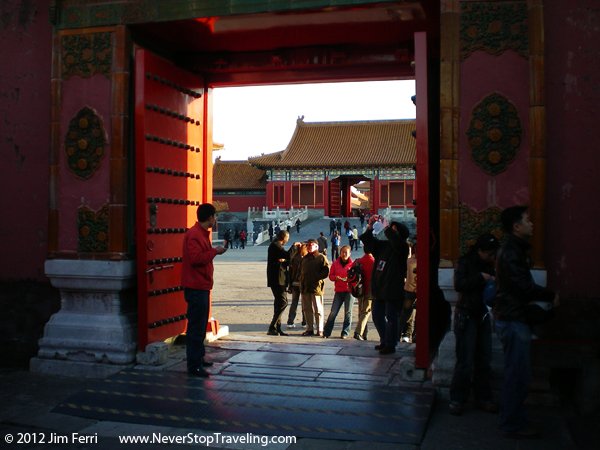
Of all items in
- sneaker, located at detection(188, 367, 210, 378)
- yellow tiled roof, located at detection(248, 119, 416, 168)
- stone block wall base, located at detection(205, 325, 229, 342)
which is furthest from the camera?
yellow tiled roof, located at detection(248, 119, 416, 168)

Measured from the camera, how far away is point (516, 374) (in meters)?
4.16

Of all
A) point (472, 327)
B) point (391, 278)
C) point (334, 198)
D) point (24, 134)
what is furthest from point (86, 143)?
point (334, 198)

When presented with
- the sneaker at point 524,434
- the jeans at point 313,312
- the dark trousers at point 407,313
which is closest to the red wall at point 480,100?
the sneaker at point 524,434

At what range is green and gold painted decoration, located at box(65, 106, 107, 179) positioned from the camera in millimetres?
5973

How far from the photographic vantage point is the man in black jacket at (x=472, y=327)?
4516 millimetres

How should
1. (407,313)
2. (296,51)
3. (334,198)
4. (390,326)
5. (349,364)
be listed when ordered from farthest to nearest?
1. (334,198)
2. (407,313)
3. (296,51)
4. (390,326)
5. (349,364)

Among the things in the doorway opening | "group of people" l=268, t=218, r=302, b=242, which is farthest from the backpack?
"group of people" l=268, t=218, r=302, b=242

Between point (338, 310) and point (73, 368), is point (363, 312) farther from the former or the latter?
point (73, 368)

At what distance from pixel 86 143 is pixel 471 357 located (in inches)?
152

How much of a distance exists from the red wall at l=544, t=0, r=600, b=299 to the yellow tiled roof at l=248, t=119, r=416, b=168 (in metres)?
40.5

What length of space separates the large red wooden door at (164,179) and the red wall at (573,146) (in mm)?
3415

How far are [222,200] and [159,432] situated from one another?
47663 mm

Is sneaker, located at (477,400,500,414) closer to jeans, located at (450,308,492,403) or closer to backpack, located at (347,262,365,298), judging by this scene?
jeans, located at (450,308,492,403)

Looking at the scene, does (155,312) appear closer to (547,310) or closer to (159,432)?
(159,432)
